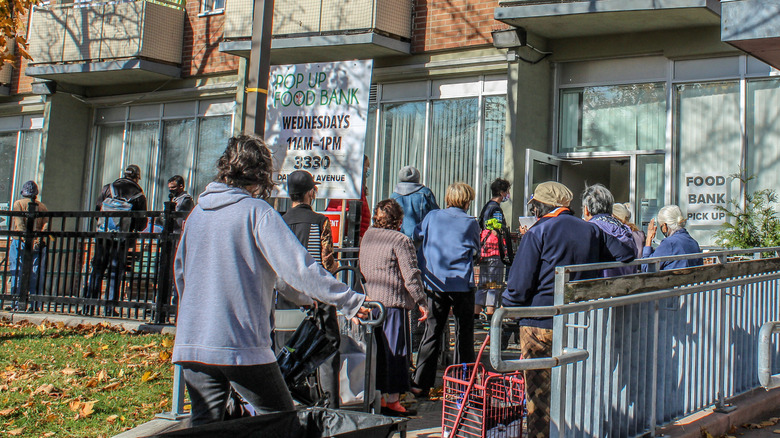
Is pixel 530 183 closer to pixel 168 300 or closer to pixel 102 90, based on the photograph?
pixel 168 300

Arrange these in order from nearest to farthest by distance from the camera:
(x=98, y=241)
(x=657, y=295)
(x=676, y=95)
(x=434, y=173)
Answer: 1. (x=657, y=295)
2. (x=98, y=241)
3. (x=676, y=95)
4. (x=434, y=173)

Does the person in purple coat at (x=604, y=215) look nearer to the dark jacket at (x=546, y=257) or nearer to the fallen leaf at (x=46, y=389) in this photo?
the dark jacket at (x=546, y=257)

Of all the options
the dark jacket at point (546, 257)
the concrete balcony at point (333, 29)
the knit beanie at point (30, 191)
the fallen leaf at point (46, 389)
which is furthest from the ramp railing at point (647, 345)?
the knit beanie at point (30, 191)

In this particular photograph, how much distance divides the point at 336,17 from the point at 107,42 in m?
5.80

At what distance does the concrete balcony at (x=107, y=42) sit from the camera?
16906 mm

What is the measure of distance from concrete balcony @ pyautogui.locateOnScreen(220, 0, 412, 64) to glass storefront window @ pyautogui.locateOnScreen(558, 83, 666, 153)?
3.07 meters

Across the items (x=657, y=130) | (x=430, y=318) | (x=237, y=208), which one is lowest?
(x=430, y=318)

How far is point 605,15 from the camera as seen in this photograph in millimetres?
12203

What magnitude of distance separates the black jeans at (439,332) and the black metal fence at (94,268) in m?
3.58

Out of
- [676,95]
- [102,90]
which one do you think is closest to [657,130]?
[676,95]

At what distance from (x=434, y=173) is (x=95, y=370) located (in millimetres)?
8121

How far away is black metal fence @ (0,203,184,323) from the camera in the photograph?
9.50 m

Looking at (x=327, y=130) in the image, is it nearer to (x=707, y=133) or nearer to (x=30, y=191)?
(x=30, y=191)

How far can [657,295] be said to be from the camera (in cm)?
505
